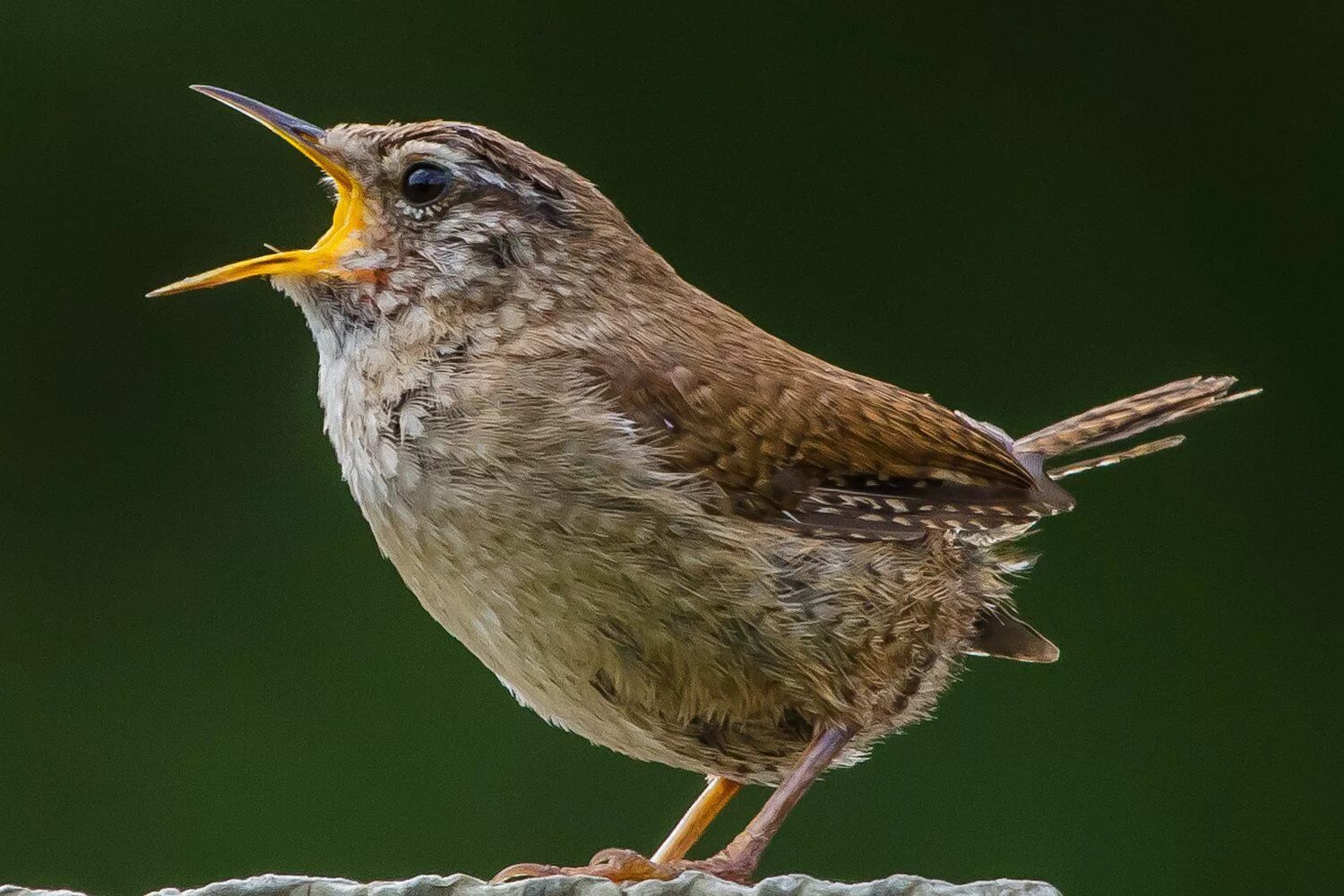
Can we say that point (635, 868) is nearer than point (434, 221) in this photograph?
Yes

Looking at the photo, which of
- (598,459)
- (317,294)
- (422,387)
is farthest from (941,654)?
(317,294)

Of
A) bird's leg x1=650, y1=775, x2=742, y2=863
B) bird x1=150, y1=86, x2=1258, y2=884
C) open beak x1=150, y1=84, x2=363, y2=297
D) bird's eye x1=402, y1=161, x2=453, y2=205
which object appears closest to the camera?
bird x1=150, y1=86, x2=1258, y2=884

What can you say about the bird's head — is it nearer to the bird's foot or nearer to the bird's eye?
the bird's eye

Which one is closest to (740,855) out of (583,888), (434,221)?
(583,888)

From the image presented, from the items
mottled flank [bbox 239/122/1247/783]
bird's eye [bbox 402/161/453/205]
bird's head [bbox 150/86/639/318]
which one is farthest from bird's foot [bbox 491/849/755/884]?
bird's eye [bbox 402/161/453/205]

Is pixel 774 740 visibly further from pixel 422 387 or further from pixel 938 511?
pixel 422 387

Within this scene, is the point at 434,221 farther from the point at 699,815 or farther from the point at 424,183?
the point at 699,815

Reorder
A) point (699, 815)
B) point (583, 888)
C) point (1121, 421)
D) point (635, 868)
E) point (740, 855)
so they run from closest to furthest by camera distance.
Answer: point (583, 888) → point (635, 868) → point (740, 855) → point (699, 815) → point (1121, 421)
